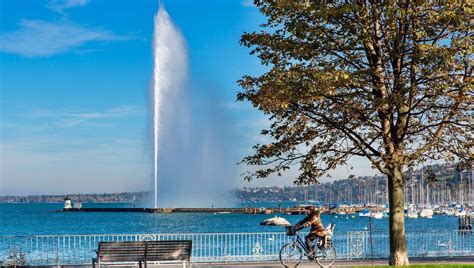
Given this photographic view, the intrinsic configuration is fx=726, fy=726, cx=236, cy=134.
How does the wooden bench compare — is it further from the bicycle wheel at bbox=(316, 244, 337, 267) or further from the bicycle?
the bicycle wheel at bbox=(316, 244, 337, 267)

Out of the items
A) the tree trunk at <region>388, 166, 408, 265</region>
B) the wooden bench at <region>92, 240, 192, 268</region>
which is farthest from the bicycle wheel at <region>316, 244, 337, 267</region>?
the wooden bench at <region>92, 240, 192, 268</region>

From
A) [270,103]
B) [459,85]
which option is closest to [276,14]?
[270,103]

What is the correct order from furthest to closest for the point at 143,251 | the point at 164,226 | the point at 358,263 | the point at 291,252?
the point at 164,226
the point at 358,263
the point at 291,252
the point at 143,251

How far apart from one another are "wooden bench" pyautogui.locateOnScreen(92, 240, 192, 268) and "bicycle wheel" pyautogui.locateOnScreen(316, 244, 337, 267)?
4.89 meters

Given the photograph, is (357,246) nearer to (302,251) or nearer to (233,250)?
(302,251)

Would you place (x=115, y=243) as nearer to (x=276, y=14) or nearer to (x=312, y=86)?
(x=312, y=86)

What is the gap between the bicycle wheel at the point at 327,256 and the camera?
78.4 ft

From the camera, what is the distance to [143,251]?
2119cm

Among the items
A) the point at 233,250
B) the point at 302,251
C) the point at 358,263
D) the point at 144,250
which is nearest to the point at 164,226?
the point at 233,250

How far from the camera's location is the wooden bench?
68.5 ft

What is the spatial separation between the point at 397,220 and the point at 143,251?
856cm

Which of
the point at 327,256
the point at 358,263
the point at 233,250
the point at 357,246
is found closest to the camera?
the point at 327,256

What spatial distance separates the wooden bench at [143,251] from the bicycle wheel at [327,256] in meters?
→ 4.89

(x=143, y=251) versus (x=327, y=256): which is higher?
(x=143, y=251)
